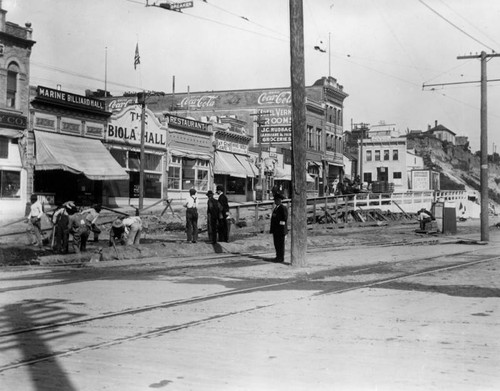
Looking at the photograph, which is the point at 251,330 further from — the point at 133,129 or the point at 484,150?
the point at 133,129

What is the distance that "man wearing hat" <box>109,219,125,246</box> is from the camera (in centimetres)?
1822

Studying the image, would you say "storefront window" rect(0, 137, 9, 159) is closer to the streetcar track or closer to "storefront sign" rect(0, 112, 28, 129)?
"storefront sign" rect(0, 112, 28, 129)

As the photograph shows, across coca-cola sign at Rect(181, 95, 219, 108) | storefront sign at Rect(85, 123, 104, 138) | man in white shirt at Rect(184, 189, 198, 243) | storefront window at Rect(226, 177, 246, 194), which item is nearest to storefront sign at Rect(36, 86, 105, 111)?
storefront sign at Rect(85, 123, 104, 138)

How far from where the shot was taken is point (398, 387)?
5.14 metres

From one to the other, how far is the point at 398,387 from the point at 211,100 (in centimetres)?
5930

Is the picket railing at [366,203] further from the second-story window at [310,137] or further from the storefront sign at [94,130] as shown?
the second-story window at [310,137]

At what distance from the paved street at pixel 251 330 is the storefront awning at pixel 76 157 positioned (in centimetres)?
1586

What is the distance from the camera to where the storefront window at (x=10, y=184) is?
27.9 metres

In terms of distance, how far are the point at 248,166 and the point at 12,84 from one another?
2347 centimetres

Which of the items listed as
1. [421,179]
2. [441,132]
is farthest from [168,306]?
[441,132]

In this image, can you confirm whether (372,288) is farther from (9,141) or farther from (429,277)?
(9,141)

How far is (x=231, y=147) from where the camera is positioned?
156ft

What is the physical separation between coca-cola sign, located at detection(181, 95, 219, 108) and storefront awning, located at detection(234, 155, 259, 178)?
14.8 meters

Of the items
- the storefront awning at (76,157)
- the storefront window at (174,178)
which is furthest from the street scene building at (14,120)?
the storefront window at (174,178)
